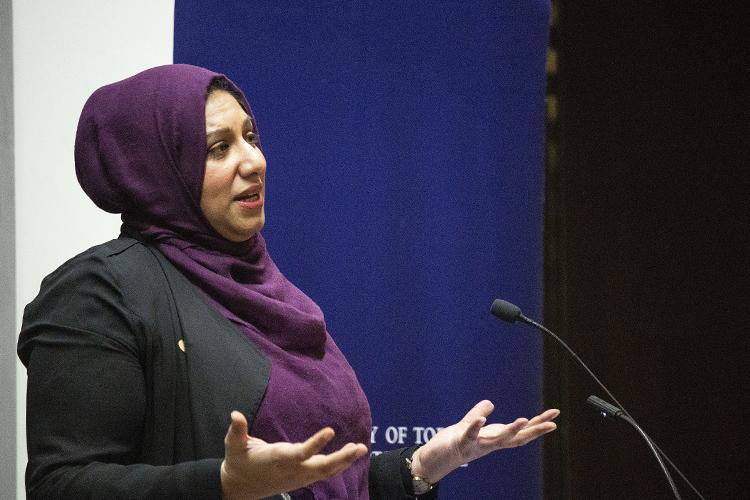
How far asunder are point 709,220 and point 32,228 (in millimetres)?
2003

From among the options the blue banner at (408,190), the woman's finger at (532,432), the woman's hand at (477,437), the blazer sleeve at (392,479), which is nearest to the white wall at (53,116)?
the blue banner at (408,190)

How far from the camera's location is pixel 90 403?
109cm

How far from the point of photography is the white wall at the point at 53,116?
208cm

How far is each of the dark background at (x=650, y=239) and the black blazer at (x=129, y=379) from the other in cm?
150

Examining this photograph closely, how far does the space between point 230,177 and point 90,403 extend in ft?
1.46

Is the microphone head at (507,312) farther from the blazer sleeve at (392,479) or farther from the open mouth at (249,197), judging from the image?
the open mouth at (249,197)

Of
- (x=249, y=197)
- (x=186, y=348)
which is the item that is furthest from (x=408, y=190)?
(x=186, y=348)

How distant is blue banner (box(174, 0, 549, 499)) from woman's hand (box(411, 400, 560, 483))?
85 cm

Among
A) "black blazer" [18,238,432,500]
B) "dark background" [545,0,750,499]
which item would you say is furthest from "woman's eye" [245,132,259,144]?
"dark background" [545,0,750,499]

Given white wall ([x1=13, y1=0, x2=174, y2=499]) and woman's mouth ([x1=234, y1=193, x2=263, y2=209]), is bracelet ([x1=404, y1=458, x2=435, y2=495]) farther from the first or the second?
white wall ([x1=13, y1=0, x2=174, y2=499])

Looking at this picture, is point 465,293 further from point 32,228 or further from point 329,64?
point 32,228

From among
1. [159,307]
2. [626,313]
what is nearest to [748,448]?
[626,313]

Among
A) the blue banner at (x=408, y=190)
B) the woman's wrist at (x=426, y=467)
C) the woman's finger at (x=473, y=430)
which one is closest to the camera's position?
the woman's finger at (x=473, y=430)

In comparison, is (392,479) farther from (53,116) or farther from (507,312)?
(53,116)
